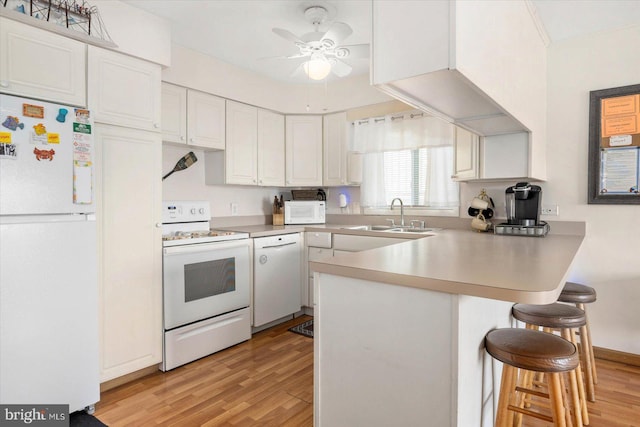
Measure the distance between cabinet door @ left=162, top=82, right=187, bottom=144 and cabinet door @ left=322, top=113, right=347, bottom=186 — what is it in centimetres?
153

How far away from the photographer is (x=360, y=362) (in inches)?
50.7

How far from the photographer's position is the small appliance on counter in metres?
2.45

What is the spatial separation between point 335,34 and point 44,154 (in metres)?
1.79

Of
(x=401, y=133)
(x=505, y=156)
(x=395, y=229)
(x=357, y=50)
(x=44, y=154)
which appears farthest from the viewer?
(x=401, y=133)

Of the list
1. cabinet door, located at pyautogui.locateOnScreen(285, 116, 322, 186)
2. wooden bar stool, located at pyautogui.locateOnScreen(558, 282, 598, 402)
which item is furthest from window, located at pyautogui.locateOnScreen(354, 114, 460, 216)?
wooden bar stool, located at pyautogui.locateOnScreen(558, 282, 598, 402)

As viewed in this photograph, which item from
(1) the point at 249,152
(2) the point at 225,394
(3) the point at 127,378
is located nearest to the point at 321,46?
(1) the point at 249,152

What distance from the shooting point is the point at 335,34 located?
226 centimetres

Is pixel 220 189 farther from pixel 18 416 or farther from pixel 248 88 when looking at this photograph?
pixel 18 416

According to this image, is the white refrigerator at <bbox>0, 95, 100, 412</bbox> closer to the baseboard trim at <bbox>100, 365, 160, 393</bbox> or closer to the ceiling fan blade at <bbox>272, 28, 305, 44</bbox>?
the baseboard trim at <bbox>100, 365, 160, 393</bbox>

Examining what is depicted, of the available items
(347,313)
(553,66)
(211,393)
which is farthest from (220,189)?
(553,66)

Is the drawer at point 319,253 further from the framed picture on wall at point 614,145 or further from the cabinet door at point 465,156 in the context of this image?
the framed picture on wall at point 614,145

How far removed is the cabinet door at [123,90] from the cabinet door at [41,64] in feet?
0.22

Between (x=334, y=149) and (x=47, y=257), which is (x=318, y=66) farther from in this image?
(x=47, y=257)

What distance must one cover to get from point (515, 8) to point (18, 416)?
317 centimetres
